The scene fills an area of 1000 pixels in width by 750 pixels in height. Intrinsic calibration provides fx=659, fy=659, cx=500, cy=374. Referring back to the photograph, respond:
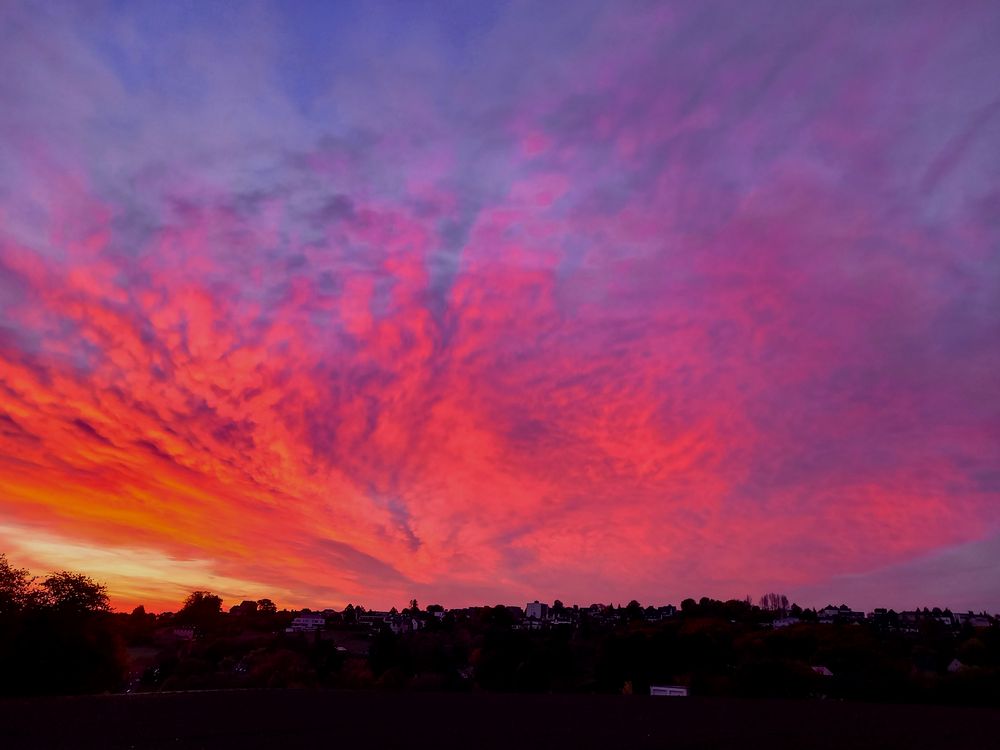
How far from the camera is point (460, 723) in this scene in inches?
1264

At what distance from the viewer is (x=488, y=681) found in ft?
308

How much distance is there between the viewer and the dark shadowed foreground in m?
25.5

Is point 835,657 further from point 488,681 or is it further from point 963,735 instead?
point 963,735

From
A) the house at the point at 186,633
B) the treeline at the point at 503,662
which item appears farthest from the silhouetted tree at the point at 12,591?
the house at the point at 186,633

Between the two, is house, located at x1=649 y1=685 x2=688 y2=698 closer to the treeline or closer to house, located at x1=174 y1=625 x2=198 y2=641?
the treeline

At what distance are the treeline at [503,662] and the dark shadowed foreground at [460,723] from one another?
20.0 meters

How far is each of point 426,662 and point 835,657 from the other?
6319 cm

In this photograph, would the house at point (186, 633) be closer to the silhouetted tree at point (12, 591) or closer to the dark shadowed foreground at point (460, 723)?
the silhouetted tree at point (12, 591)

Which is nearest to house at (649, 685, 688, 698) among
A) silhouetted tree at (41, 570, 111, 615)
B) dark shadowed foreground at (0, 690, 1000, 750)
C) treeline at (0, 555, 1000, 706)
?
treeline at (0, 555, 1000, 706)

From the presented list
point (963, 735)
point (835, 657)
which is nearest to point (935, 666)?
point (835, 657)

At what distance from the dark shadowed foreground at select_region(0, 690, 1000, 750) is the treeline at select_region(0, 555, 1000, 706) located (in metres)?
20.0

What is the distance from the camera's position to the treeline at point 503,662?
64.3m

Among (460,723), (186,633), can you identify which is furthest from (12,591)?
(186,633)

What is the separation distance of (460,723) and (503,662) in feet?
225
